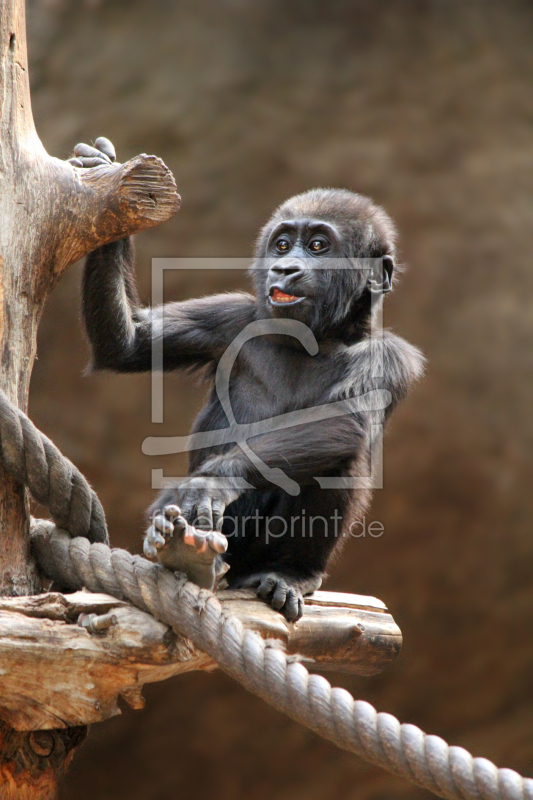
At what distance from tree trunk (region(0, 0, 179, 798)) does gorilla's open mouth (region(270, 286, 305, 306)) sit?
80 cm

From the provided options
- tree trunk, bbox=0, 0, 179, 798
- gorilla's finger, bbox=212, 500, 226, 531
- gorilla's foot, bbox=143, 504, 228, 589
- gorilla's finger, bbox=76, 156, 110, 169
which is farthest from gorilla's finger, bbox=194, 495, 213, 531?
gorilla's finger, bbox=76, 156, 110, 169

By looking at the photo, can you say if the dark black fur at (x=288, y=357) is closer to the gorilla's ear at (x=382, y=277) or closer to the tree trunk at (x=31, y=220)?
the gorilla's ear at (x=382, y=277)

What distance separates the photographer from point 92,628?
7.50 feet

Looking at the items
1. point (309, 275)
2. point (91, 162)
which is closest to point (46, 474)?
point (91, 162)

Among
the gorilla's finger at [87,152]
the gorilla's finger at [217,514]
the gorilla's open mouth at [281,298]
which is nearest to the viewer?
the gorilla's finger at [217,514]

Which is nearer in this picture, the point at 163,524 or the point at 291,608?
the point at 163,524

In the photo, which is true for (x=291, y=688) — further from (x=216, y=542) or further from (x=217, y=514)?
(x=217, y=514)

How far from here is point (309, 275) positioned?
3.52m

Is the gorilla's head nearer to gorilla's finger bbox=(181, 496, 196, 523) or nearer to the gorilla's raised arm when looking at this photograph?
the gorilla's raised arm

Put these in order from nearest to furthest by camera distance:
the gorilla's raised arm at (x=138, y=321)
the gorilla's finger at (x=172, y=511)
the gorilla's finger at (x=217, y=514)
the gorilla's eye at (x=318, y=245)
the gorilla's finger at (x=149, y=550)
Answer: the gorilla's finger at (x=172, y=511) < the gorilla's finger at (x=149, y=550) < the gorilla's finger at (x=217, y=514) < the gorilla's raised arm at (x=138, y=321) < the gorilla's eye at (x=318, y=245)

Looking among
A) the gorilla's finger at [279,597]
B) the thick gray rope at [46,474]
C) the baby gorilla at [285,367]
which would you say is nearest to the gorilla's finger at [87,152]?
the baby gorilla at [285,367]

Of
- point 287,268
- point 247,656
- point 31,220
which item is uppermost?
point 31,220

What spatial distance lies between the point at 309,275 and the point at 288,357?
35 cm

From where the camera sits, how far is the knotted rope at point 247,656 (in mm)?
1969
